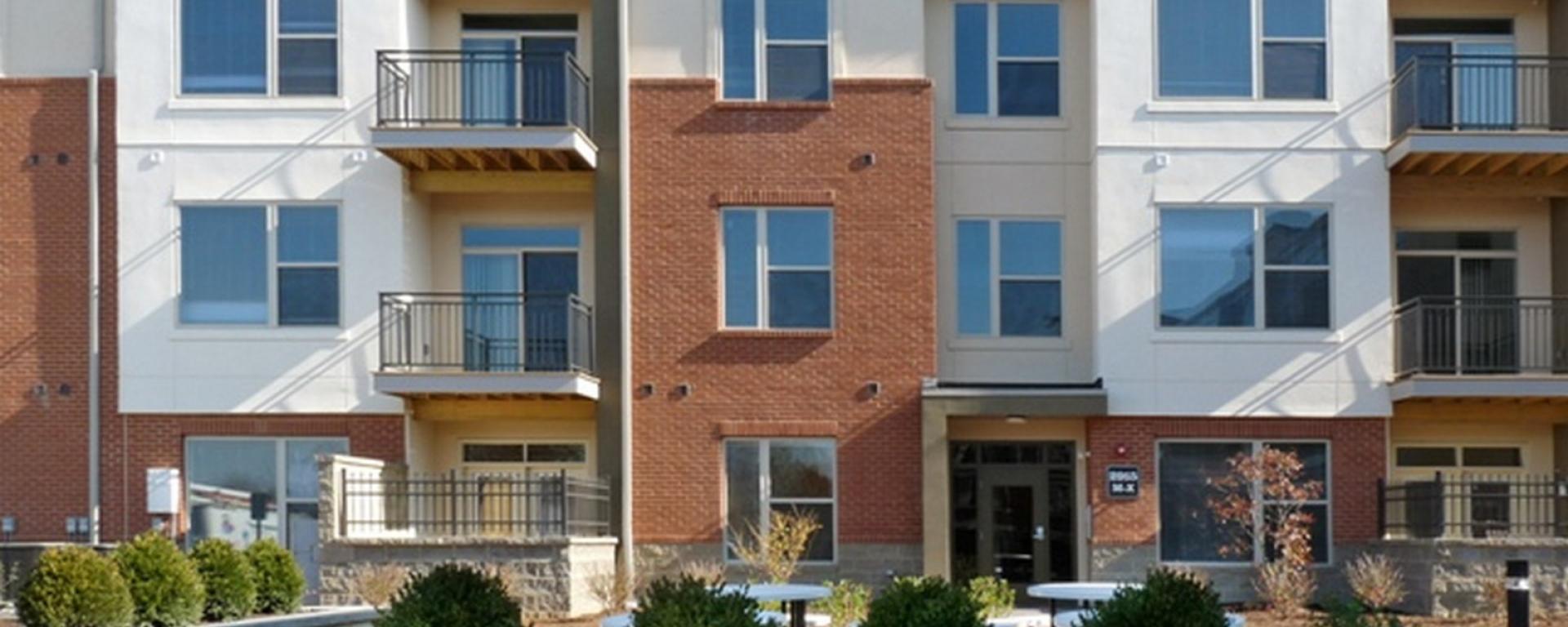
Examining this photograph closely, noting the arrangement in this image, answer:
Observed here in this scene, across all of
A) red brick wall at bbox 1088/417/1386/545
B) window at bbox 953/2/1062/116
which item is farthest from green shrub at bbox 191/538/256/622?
window at bbox 953/2/1062/116

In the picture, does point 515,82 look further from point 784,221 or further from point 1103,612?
point 1103,612

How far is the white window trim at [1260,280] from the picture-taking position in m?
26.1

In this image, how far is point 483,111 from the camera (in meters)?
26.7

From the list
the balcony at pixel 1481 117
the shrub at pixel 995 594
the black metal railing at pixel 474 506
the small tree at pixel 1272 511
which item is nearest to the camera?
the shrub at pixel 995 594

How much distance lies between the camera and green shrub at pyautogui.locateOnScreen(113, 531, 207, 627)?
19.1m

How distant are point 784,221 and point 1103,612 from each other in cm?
1313

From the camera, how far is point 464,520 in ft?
83.4

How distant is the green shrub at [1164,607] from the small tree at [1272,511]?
10.7 m

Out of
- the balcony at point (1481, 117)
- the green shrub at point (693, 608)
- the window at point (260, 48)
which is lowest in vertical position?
the green shrub at point (693, 608)

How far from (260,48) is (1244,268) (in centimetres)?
1305

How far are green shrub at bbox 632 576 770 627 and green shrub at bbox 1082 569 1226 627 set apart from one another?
244cm

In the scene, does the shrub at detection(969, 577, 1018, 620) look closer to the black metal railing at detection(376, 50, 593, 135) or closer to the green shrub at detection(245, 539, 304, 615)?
the green shrub at detection(245, 539, 304, 615)

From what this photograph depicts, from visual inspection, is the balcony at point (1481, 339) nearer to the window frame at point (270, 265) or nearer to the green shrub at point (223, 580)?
the window frame at point (270, 265)

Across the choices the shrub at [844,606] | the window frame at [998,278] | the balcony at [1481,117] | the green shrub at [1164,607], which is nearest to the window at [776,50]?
the window frame at [998,278]
